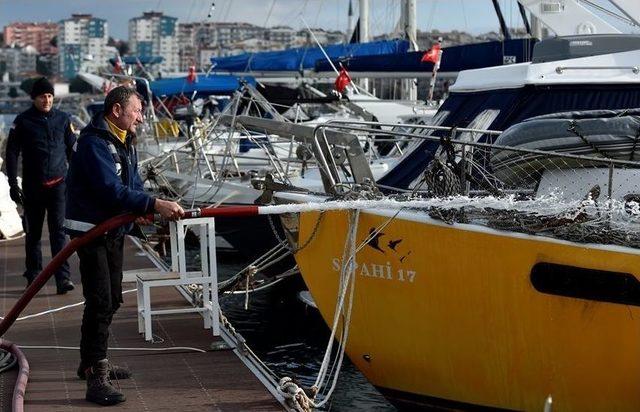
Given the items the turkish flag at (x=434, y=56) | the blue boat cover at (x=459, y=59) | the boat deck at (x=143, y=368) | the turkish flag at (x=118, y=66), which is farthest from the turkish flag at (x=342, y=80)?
the boat deck at (x=143, y=368)

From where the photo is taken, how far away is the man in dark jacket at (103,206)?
6.24 m

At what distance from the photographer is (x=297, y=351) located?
10766mm

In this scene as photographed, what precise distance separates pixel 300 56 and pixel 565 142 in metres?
19.4

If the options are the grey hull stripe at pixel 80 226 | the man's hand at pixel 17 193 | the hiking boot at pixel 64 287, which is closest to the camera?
the grey hull stripe at pixel 80 226

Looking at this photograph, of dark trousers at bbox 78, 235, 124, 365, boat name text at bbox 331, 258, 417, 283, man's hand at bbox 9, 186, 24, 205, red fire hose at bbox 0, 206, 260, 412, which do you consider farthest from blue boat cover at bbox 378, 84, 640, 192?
dark trousers at bbox 78, 235, 124, 365

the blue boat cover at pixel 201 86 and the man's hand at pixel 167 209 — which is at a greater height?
the man's hand at pixel 167 209

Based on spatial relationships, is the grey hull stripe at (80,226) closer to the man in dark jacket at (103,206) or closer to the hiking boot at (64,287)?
the man in dark jacket at (103,206)

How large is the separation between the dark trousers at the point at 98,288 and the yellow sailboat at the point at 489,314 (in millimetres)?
1534

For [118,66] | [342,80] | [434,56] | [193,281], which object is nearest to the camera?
[193,281]

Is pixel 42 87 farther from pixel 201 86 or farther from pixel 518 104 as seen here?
pixel 201 86

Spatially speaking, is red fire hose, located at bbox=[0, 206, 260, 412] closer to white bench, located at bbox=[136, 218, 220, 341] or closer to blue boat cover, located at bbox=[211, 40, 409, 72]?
white bench, located at bbox=[136, 218, 220, 341]

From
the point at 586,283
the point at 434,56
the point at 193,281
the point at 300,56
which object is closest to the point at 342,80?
the point at 434,56

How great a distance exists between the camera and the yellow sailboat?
6.41 meters

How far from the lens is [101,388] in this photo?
21.4 feet
